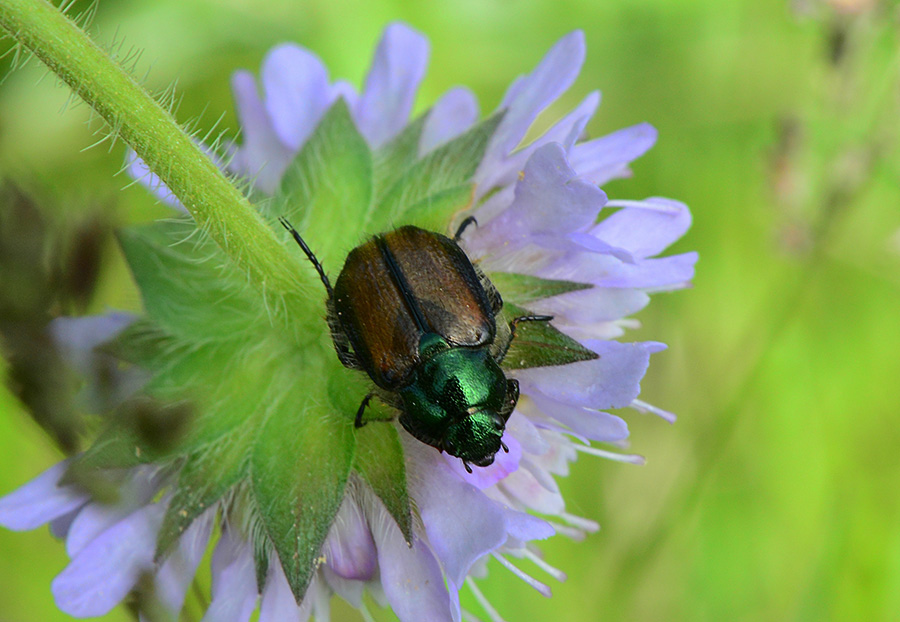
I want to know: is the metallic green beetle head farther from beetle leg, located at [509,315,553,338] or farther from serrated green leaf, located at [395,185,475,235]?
serrated green leaf, located at [395,185,475,235]

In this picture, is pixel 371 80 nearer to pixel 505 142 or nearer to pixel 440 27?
pixel 505 142

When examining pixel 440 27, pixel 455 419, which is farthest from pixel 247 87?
pixel 440 27

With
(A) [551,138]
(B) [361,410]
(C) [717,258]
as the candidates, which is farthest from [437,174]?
(C) [717,258]

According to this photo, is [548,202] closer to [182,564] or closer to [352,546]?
[352,546]

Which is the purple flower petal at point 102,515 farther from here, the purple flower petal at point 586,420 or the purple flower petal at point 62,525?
the purple flower petal at point 586,420

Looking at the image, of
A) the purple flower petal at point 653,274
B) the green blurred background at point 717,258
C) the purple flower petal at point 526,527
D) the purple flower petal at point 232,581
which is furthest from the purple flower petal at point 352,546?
the green blurred background at point 717,258

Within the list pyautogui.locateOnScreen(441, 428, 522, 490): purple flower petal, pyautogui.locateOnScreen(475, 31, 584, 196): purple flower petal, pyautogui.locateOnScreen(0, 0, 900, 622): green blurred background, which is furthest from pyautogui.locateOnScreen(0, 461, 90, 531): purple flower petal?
pyautogui.locateOnScreen(0, 0, 900, 622): green blurred background
